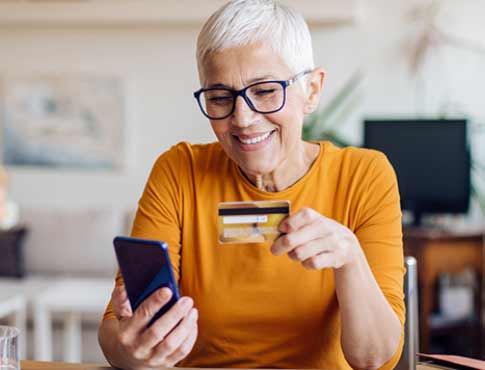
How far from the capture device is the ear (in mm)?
1419

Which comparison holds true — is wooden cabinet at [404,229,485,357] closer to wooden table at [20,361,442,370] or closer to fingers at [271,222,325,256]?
wooden table at [20,361,442,370]

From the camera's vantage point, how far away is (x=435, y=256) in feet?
11.8

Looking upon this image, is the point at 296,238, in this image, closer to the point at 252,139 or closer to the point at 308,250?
the point at 308,250

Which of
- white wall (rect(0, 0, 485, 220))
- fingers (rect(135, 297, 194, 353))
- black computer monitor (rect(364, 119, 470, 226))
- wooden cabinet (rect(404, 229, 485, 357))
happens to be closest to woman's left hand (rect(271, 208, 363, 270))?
fingers (rect(135, 297, 194, 353))

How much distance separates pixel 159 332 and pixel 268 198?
47 cm

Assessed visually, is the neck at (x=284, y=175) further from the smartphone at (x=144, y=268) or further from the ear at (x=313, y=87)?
the smartphone at (x=144, y=268)

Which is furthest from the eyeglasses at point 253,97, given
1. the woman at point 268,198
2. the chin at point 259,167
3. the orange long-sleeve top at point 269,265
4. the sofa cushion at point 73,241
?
the sofa cushion at point 73,241

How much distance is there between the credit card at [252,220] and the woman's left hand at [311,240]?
0.6 inches

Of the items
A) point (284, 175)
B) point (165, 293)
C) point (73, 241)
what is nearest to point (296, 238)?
point (165, 293)

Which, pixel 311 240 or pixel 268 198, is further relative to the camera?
pixel 268 198

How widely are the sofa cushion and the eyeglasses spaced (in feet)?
9.63

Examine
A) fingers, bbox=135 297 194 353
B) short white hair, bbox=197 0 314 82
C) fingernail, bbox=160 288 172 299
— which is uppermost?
short white hair, bbox=197 0 314 82

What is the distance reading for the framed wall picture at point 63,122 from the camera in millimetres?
4672

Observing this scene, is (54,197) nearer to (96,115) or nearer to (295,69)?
(96,115)
